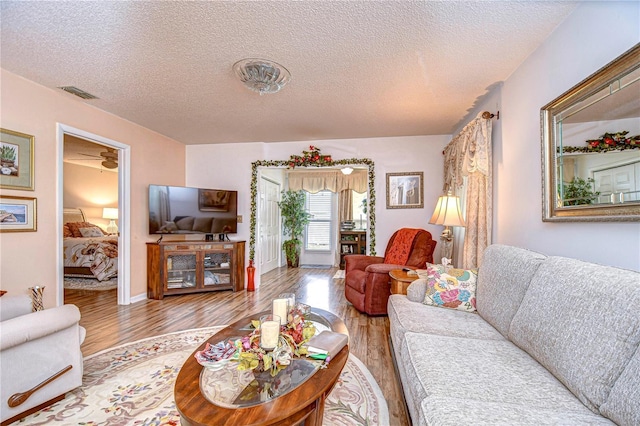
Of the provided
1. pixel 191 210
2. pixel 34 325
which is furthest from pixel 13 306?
pixel 191 210

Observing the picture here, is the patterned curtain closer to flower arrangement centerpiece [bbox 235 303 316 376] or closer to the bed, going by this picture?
flower arrangement centerpiece [bbox 235 303 316 376]

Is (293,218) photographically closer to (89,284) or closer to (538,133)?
(89,284)

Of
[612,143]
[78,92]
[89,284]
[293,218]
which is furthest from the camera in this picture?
[293,218]

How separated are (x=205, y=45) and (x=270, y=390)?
7.54 feet

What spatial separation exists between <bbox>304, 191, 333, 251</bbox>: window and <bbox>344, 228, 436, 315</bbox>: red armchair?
3232 millimetres

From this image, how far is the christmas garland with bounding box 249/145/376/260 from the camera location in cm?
461

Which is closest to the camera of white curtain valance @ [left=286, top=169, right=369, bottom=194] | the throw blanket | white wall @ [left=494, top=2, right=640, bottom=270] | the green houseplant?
white wall @ [left=494, top=2, right=640, bottom=270]

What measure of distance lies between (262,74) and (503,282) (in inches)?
96.1

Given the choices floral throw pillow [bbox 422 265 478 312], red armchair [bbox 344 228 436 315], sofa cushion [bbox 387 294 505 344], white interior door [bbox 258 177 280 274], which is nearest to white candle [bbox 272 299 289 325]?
sofa cushion [bbox 387 294 505 344]

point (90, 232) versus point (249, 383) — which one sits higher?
point (90, 232)

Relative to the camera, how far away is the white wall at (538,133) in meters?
1.46

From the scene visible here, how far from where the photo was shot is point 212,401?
1.11 m

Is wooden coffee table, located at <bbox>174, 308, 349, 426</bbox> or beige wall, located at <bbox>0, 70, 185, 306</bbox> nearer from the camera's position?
wooden coffee table, located at <bbox>174, 308, 349, 426</bbox>

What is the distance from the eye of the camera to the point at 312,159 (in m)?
4.69
